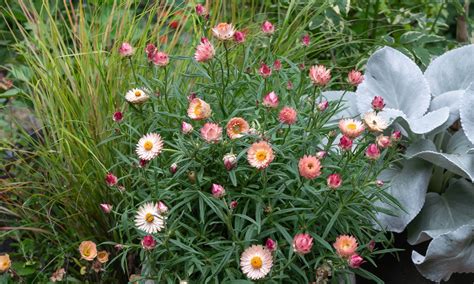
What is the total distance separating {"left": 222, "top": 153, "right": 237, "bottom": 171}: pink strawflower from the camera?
1.58 metres

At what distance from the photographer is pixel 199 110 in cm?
165

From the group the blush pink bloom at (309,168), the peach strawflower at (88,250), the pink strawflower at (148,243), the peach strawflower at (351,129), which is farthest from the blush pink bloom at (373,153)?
the peach strawflower at (88,250)

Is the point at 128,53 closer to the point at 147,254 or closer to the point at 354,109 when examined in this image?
the point at 147,254

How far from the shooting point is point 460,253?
1.93 m

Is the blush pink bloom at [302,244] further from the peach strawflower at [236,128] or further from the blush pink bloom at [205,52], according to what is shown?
the blush pink bloom at [205,52]

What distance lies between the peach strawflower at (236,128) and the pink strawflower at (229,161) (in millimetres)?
60

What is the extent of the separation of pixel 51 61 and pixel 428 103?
121 centimetres

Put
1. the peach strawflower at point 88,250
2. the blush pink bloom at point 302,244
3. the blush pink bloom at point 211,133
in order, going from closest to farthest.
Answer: the blush pink bloom at point 302,244 < the blush pink bloom at point 211,133 < the peach strawflower at point 88,250

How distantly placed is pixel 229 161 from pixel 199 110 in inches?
6.0

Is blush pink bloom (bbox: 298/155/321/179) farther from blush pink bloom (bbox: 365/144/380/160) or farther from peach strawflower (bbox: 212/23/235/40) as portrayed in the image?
peach strawflower (bbox: 212/23/235/40)

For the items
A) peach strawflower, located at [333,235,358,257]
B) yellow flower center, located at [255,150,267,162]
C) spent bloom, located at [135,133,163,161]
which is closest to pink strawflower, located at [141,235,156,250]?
spent bloom, located at [135,133,163,161]

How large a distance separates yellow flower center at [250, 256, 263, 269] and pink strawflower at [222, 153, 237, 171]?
215mm

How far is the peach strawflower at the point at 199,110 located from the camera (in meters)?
1.64

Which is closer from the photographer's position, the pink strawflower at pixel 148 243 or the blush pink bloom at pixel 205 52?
the pink strawflower at pixel 148 243
